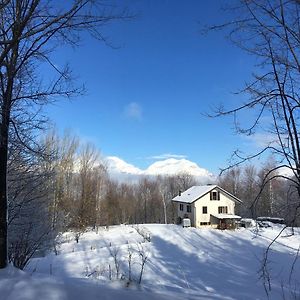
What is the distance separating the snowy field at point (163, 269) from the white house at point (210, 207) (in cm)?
692

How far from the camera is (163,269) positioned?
19.6 m

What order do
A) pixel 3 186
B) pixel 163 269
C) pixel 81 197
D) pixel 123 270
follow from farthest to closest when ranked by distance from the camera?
1. pixel 81 197
2. pixel 163 269
3. pixel 123 270
4. pixel 3 186

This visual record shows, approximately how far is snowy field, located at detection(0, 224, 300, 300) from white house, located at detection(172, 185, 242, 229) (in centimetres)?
692

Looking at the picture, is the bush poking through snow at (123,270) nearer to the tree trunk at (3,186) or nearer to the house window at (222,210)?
the tree trunk at (3,186)

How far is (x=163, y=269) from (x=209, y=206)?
2613 cm

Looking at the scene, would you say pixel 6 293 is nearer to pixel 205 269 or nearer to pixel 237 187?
pixel 205 269

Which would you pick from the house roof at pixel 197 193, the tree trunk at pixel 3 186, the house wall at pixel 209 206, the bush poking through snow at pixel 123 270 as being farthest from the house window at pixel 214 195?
the tree trunk at pixel 3 186

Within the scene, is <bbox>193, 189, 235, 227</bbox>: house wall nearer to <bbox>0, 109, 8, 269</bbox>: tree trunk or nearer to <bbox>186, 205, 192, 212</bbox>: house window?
<bbox>186, 205, 192, 212</bbox>: house window

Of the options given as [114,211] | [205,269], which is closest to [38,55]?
[205,269]

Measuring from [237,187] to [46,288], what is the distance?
195ft

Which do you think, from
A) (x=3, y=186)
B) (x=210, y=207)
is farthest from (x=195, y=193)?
(x=3, y=186)

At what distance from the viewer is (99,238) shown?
33.9m

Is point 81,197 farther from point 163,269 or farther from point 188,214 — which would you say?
point 163,269

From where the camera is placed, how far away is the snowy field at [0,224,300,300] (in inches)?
166
